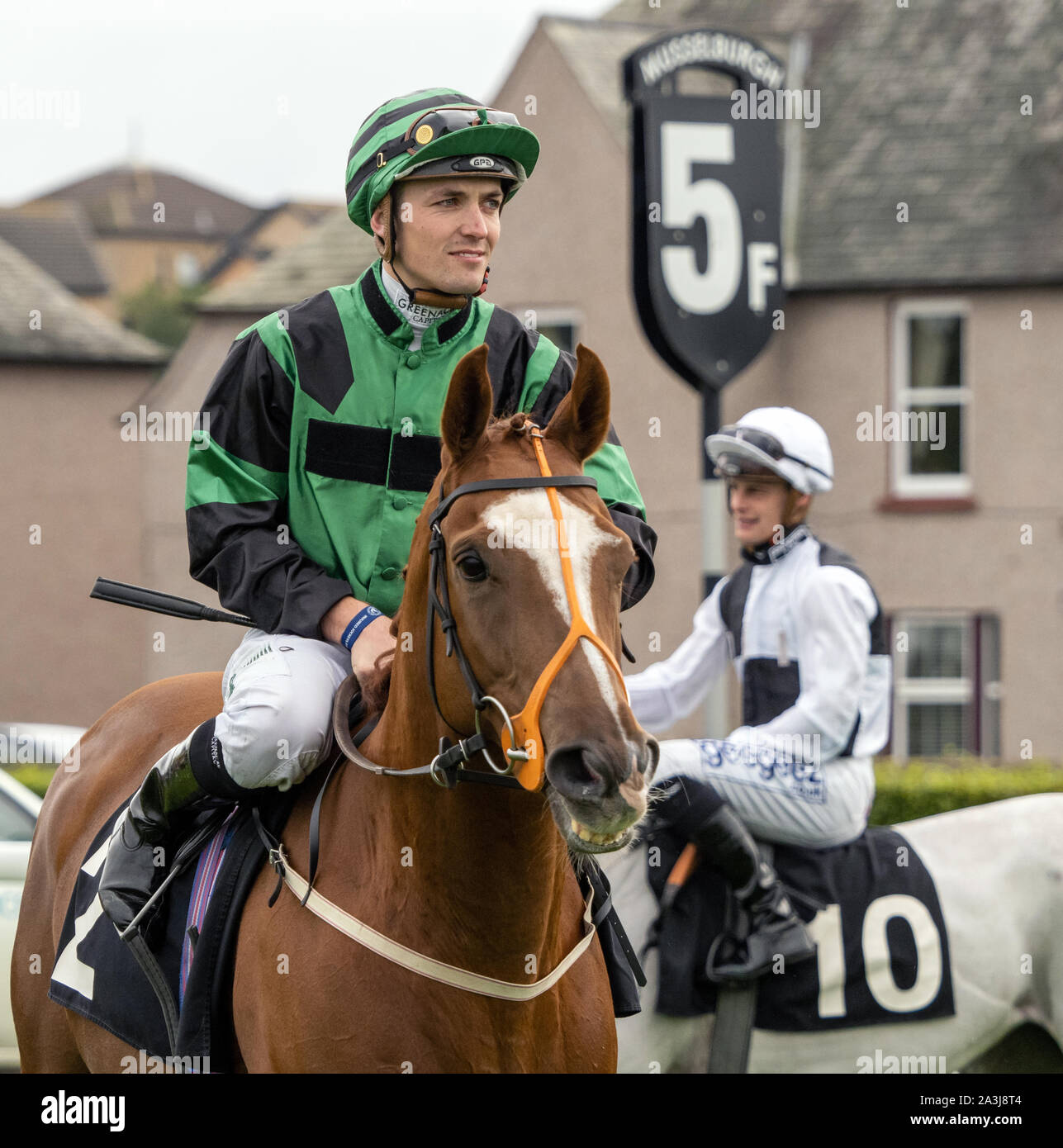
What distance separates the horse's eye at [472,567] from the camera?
2.63 meters

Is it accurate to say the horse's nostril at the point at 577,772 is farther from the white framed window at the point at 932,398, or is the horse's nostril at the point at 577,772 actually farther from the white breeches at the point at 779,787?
the white framed window at the point at 932,398

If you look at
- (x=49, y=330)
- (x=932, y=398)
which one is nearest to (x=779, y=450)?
(x=932, y=398)

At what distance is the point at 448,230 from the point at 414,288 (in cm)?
15

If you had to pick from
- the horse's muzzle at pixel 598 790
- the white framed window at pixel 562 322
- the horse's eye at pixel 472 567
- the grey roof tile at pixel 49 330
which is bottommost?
the horse's muzzle at pixel 598 790

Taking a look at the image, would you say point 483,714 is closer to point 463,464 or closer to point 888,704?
point 463,464

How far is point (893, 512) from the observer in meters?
17.8

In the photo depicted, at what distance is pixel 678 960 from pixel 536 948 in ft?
7.07

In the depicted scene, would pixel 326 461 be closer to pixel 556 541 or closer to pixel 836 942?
pixel 556 541

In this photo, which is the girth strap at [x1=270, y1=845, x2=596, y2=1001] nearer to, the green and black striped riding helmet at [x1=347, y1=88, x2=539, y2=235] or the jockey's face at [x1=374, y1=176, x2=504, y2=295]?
the jockey's face at [x1=374, y1=176, x2=504, y2=295]

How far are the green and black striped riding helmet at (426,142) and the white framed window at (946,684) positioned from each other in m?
14.8

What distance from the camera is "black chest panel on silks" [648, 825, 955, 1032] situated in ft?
16.3

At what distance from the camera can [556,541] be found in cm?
259

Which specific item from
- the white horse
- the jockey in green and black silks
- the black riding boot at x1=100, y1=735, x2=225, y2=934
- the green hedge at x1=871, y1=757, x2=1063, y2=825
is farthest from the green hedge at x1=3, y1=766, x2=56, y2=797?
the jockey in green and black silks

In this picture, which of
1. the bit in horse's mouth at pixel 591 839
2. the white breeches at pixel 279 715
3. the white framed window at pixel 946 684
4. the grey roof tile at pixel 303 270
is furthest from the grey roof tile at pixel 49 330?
the bit in horse's mouth at pixel 591 839
